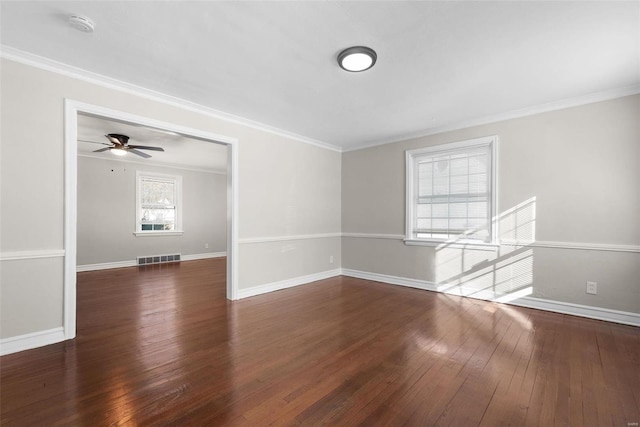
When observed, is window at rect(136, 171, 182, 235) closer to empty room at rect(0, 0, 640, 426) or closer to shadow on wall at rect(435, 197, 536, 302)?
empty room at rect(0, 0, 640, 426)

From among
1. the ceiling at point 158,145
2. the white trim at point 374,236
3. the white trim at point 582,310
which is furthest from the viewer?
the white trim at point 374,236

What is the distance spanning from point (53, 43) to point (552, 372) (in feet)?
15.7

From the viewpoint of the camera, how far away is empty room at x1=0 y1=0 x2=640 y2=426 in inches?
74.2

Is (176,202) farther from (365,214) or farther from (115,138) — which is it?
(365,214)

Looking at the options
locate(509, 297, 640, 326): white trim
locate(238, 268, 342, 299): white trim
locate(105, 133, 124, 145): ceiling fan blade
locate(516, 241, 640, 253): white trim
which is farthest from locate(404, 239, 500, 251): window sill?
locate(105, 133, 124, 145): ceiling fan blade

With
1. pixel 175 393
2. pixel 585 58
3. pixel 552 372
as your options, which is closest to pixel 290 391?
pixel 175 393

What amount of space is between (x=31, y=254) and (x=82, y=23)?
6.66 ft

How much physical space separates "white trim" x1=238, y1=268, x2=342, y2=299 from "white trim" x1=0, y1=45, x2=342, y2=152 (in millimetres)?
2453

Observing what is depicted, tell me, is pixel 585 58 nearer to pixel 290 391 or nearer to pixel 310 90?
pixel 310 90

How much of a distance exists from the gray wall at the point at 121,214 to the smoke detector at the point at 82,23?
17.6 feet

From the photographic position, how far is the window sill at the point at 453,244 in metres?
3.93

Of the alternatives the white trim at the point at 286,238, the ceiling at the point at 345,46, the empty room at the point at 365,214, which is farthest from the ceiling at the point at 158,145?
the white trim at the point at 286,238

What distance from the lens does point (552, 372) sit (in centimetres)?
213

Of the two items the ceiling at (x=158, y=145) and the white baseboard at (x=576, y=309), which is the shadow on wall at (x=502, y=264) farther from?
the ceiling at (x=158, y=145)
